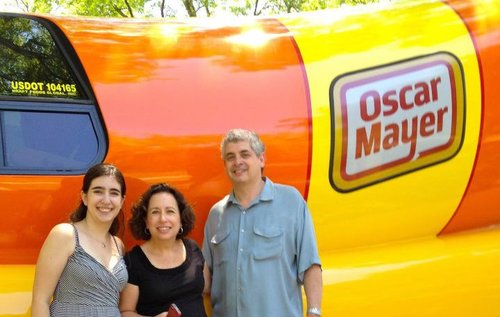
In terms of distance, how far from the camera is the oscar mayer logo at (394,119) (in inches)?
111

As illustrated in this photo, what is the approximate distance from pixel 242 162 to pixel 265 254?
0.33 m

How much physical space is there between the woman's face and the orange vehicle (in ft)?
1.02

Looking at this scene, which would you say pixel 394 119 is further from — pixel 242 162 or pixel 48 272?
pixel 48 272

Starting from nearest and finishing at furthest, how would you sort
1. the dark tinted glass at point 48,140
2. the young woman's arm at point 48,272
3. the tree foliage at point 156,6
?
the young woman's arm at point 48,272 < the dark tinted glass at point 48,140 < the tree foliage at point 156,6

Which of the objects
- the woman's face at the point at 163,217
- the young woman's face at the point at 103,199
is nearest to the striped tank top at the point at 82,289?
the young woman's face at the point at 103,199

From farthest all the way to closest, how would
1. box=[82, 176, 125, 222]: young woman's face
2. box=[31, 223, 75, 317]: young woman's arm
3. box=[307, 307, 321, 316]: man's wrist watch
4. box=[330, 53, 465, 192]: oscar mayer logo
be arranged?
box=[330, 53, 465, 192]: oscar mayer logo < box=[307, 307, 321, 316]: man's wrist watch < box=[82, 176, 125, 222]: young woman's face < box=[31, 223, 75, 317]: young woman's arm

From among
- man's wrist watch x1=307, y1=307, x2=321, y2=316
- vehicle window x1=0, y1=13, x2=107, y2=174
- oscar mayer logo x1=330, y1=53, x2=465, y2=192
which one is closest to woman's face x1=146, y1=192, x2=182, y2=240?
vehicle window x1=0, y1=13, x2=107, y2=174

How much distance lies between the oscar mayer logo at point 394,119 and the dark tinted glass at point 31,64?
1098mm

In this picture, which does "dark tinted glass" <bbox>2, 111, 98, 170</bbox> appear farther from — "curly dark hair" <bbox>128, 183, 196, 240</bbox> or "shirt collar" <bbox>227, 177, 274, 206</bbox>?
"shirt collar" <bbox>227, 177, 274, 206</bbox>

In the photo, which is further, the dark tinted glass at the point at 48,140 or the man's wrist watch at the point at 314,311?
the dark tinted glass at the point at 48,140

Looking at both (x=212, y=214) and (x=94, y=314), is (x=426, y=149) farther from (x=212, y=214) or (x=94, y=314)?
(x=94, y=314)

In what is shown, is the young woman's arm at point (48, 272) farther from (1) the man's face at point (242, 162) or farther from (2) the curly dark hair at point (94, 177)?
(1) the man's face at point (242, 162)

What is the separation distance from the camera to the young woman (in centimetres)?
206

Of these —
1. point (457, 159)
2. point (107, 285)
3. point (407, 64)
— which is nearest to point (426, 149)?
point (457, 159)
